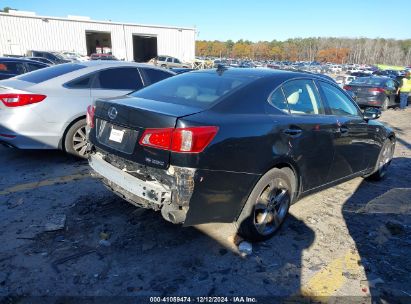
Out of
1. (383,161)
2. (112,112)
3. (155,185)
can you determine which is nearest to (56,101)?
(112,112)

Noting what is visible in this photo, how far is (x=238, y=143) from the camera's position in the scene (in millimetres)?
2779

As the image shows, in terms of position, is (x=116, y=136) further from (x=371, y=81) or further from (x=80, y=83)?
(x=371, y=81)

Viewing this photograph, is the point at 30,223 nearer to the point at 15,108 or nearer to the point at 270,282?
the point at 15,108

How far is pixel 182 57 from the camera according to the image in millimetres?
44719

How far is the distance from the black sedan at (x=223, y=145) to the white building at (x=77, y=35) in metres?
40.2

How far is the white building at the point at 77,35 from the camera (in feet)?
120

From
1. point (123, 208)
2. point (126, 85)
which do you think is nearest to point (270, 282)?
point (123, 208)

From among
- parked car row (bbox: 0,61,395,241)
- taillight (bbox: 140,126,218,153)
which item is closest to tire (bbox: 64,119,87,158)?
parked car row (bbox: 0,61,395,241)

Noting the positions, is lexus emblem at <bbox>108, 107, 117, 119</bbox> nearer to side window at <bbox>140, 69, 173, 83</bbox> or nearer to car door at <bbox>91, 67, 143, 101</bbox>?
car door at <bbox>91, 67, 143, 101</bbox>

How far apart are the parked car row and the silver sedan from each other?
2cm

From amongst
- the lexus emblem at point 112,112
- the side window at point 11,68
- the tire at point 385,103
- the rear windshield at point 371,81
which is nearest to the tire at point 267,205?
the lexus emblem at point 112,112

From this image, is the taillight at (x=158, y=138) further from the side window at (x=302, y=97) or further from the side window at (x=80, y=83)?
the side window at (x=80, y=83)

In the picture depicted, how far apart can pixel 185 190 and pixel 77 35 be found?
42.8 metres

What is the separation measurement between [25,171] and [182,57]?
41.9 metres
